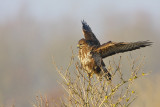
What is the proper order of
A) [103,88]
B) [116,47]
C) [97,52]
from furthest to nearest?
[97,52], [116,47], [103,88]

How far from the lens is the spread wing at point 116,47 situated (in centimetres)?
890

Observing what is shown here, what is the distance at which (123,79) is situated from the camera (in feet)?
24.3

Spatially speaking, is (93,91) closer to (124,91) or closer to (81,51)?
(124,91)

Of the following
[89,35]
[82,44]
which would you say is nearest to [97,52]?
[82,44]

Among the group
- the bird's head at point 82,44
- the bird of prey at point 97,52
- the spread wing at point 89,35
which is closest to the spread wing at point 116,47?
the bird of prey at point 97,52

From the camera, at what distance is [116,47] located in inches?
375

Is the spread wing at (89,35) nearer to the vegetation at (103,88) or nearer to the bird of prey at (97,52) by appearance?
the bird of prey at (97,52)

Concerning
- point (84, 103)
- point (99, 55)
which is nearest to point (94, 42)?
point (99, 55)

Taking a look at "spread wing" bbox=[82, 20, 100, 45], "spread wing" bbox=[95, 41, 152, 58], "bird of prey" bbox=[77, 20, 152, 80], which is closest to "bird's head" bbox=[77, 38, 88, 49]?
"bird of prey" bbox=[77, 20, 152, 80]

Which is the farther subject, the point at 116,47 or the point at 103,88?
the point at 116,47

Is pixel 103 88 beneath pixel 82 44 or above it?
beneath

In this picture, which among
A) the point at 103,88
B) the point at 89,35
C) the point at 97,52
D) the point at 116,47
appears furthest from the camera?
the point at 89,35

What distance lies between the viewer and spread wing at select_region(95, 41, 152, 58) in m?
8.90

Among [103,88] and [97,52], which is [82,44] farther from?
[103,88]
